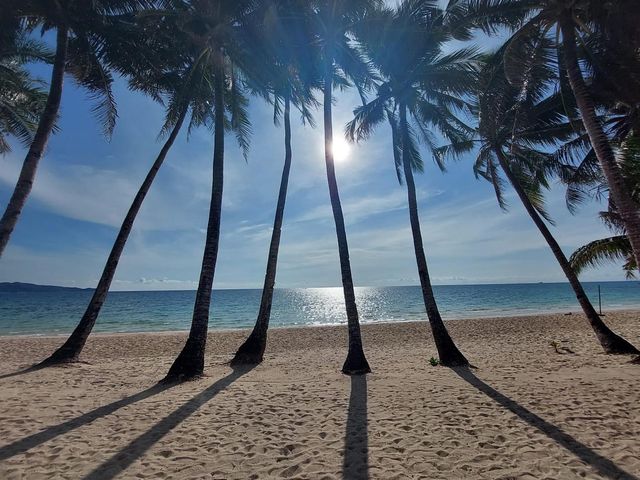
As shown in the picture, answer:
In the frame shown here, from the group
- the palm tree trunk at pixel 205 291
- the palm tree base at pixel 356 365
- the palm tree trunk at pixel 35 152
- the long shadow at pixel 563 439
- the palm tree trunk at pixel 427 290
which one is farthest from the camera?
the palm tree trunk at pixel 427 290

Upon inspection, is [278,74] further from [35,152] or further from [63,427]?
[63,427]

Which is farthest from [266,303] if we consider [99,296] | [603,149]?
[603,149]

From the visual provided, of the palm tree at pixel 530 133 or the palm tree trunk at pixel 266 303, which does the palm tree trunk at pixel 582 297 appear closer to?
the palm tree at pixel 530 133

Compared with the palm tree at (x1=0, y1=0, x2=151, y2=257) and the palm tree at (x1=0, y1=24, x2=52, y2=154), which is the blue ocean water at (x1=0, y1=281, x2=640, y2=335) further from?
the palm tree at (x1=0, y1=0, x2=151, y2=257)

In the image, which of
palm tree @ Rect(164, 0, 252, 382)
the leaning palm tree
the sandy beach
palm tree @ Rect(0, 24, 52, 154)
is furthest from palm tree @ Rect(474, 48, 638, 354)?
palm tree @ Rect(0, 24, 52, 154)

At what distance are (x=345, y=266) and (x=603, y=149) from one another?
21.7 feet

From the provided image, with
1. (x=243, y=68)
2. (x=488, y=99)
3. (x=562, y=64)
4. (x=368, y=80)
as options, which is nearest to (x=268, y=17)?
(x=243, y=68)

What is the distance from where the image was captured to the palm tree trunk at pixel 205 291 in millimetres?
8664

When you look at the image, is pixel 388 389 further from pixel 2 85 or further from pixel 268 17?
pixel 2 85

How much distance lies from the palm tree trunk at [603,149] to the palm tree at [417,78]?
9.41ft

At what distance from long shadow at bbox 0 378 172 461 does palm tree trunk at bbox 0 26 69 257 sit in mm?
5033

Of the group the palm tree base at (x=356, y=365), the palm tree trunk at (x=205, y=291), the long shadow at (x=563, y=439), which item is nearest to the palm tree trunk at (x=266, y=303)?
the palm tree trunk at (x=205, y=291)

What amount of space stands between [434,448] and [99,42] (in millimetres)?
13356

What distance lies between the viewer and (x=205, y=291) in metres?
9.05
